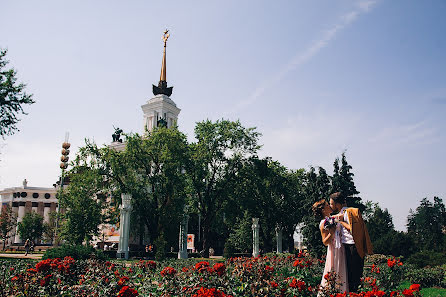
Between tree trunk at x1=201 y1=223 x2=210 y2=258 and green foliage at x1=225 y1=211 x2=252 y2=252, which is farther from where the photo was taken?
green foliage at x1=225 y1=211 x2=252 y2=252

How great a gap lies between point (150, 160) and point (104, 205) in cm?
663

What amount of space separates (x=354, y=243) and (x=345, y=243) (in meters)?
0.19

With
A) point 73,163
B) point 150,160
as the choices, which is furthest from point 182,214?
point 73,163

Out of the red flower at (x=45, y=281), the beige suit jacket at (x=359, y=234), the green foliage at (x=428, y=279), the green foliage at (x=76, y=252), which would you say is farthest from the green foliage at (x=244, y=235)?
the beige suit jacket at (x=359, y=234)

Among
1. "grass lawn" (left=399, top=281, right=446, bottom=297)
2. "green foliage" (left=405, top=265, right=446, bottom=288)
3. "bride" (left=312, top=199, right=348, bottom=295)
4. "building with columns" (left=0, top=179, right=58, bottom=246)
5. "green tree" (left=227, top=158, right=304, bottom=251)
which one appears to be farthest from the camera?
"building with columns" (left=0, top=179, right=58, bottom=246)

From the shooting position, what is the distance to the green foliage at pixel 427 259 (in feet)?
62.6

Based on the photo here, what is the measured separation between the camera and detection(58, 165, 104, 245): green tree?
31.3 metres

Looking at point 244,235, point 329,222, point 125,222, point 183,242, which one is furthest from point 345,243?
point 244,235

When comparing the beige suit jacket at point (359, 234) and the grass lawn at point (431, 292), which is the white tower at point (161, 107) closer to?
the grass lawn at point (431, 292)

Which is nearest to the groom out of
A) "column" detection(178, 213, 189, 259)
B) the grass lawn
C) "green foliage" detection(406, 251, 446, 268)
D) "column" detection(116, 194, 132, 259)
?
the grass lawn

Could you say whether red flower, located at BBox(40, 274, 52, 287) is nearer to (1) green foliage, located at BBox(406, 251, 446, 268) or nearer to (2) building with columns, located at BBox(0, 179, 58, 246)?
(1) green foliage, located at BBox(406, 251, 446, 268)

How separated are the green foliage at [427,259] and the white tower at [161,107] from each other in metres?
50.7

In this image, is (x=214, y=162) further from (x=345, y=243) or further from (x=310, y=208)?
(x=345, y=243)

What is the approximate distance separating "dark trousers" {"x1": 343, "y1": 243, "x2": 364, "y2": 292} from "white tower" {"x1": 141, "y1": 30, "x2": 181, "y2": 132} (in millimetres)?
60026
